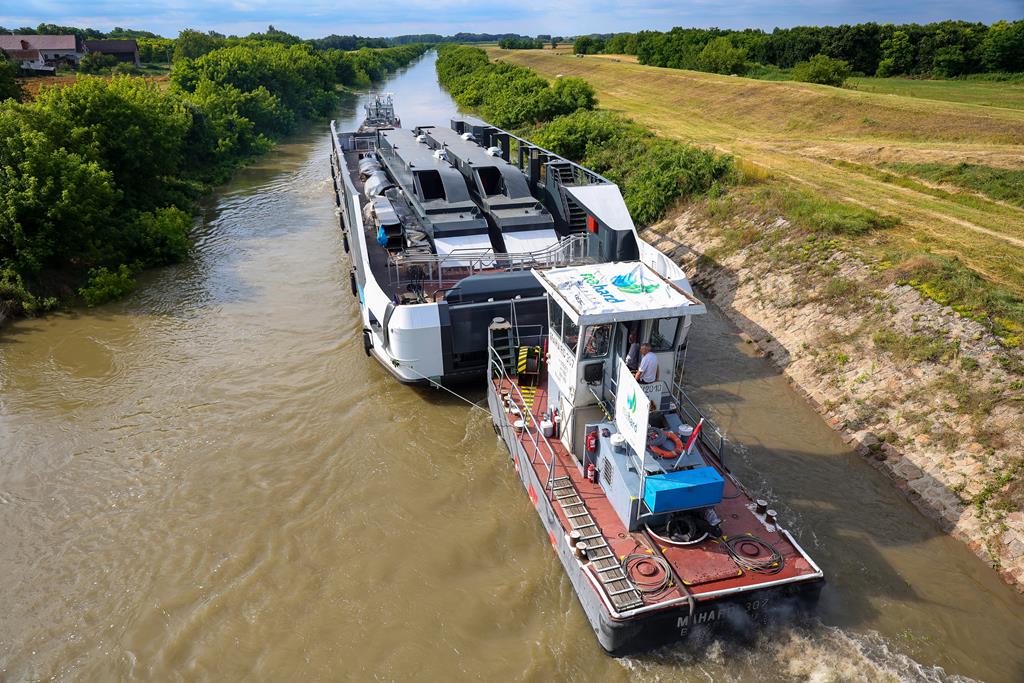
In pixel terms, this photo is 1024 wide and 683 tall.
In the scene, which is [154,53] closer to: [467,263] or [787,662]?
[467,263]

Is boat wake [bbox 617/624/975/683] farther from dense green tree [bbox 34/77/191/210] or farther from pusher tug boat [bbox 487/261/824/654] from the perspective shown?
dense green tree [bbox 34/77/191/210]

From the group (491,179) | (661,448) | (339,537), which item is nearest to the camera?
(661,448)

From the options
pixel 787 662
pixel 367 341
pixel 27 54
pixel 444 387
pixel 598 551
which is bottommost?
pixel 444 387

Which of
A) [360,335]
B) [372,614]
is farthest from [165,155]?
[372,614]

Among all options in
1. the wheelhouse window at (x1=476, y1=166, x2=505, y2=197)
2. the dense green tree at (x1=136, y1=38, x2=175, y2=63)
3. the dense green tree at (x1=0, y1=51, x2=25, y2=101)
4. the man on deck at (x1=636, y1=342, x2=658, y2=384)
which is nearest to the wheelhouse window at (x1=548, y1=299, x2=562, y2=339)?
the man on deck at (x1=636, y1=342, x2=658, y2=384)

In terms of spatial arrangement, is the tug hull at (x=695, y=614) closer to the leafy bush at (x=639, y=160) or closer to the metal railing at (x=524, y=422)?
the metal railing at (x=524, y=422)

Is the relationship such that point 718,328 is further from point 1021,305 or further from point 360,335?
point 360,335

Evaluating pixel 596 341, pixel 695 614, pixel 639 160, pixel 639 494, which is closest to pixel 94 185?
pixel 596 341

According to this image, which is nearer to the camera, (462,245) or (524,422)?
(524,422)
